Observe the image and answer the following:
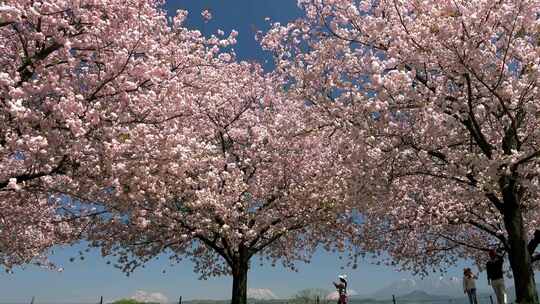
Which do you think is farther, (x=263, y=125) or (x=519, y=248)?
(x=263, y=125)

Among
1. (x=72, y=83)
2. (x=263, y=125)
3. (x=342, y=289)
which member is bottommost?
(x=342, y=289)

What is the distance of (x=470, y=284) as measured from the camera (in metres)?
19.7

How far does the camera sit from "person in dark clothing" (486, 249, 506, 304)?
57.0 ft

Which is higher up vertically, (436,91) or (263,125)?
(263,125)

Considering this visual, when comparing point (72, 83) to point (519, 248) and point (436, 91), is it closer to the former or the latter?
point (436, 91)

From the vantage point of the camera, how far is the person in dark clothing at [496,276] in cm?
1738

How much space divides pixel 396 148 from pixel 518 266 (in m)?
6.31

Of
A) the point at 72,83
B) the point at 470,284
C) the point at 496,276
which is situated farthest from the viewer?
the point at 470,284

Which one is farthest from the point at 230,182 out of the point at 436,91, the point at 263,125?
the point at 436,91

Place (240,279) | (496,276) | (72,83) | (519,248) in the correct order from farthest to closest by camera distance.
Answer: (240,279)
(496,276)
(519,248)
(72,83)

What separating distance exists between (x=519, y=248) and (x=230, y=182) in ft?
33.4

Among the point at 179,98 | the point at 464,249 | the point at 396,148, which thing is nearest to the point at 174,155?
the point at 179,98

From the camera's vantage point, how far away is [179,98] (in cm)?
1312

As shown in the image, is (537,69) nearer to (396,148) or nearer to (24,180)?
(396,148)
